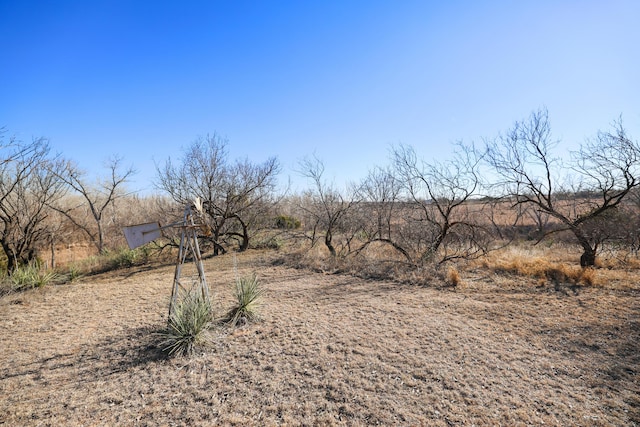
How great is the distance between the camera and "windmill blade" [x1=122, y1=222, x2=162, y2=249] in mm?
3139

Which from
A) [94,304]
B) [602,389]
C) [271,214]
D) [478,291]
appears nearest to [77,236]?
[271,214]

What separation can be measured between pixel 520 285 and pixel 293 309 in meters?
4.76

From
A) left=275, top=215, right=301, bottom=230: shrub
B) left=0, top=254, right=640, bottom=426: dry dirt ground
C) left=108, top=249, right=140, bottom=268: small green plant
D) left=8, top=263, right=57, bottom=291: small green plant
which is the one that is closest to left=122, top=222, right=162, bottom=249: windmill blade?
left=0, top=254, right=640, bottom=426: dry dirt ground

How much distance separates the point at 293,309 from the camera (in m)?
4.57

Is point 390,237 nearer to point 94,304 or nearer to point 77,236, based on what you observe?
point 94,304

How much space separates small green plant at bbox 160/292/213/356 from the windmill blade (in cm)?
A: 89

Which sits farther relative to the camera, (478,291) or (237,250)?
(237,250)

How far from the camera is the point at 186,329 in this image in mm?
3207

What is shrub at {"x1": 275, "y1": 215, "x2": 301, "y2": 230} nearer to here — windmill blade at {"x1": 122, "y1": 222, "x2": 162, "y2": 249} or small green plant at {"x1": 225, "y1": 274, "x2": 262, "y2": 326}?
small green plant at {"x1": 225, "y1": 274, "x2": 262, "y2": 326}

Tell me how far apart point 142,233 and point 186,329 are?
1302mm

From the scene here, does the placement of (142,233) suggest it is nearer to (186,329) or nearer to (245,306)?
(186,329)

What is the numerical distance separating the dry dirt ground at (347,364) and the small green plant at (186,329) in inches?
6.6

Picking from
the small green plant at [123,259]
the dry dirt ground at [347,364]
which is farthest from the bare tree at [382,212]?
the small green plant at [123,259]

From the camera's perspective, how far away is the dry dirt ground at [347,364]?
2162 mm
